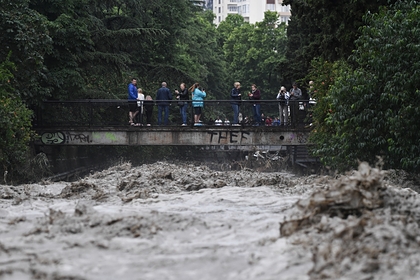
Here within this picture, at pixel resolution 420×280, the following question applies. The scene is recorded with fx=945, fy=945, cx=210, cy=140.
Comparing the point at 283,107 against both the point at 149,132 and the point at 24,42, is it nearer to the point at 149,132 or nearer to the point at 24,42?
the point at 149,132

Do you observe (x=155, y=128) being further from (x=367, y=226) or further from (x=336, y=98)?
(x=367, y=226)

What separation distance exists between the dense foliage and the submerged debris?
9.73 metres

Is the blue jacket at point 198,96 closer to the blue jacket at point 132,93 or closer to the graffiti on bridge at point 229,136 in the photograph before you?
the graffiti on bridge at point 229,136

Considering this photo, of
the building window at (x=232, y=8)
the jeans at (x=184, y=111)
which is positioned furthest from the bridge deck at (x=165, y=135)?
the building window at (x=232, y=8)

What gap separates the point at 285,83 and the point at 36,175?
557 inches

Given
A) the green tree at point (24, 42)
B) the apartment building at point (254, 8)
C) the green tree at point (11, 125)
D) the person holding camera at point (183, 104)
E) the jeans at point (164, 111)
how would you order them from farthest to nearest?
the apartment building at point (254, 8) → the jeans at point (164, 111) → the person holding camera at point (183, 104) → the green tree at point (24, 42) → the green tree at point (11, 125)

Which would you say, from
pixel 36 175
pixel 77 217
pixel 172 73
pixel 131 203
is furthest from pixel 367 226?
pixel 172 73

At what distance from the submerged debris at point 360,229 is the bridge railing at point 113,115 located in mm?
24867

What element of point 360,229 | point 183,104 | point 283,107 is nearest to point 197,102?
point 183,104

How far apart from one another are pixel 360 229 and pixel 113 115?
97.9ft

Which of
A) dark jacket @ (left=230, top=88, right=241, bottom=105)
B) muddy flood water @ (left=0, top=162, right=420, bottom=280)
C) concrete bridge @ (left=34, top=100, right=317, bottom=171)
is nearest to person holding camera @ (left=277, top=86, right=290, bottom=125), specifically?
concrete bridge @ (left=34, top=100, right=317, bottom=171)

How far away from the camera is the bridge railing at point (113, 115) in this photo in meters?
37.9

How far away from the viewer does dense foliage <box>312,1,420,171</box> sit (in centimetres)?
2277

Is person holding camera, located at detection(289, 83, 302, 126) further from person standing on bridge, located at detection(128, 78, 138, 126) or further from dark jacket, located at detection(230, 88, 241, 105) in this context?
person standing on bridge, located at detection(128, 78, 138, 126)
